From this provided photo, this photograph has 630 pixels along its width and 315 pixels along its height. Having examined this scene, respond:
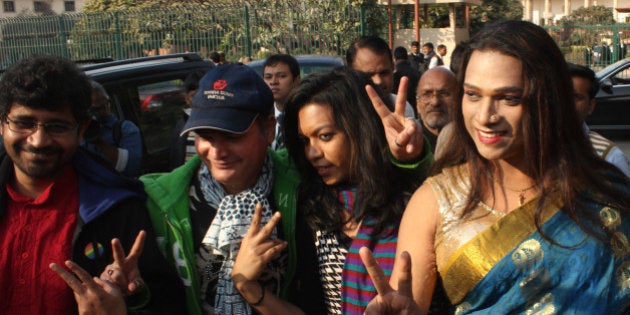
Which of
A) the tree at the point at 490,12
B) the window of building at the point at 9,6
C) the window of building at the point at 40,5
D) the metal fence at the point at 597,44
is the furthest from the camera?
the window of building at the point at 40,5

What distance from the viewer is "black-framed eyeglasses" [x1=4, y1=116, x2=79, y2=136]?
217 cm

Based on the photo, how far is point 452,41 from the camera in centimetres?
2738

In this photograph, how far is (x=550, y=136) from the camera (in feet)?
6.71

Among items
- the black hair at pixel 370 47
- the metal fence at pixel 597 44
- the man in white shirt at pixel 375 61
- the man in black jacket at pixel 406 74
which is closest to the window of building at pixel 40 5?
the metal fence at pixel 597 44

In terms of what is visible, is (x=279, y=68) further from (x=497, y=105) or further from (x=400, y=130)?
(x=497, y=105)

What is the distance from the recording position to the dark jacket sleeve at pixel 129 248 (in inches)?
86.0

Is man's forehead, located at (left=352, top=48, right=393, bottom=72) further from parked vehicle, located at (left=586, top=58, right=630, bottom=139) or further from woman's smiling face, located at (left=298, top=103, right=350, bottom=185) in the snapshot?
parked vehicle, located at (left=586, top=58, right=630, bottom=139)

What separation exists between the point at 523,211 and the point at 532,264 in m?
0.16

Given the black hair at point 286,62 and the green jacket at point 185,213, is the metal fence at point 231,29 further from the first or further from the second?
the green jacket at point 185,213

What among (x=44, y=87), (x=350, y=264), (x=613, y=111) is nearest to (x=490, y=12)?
(x=613, y=111)

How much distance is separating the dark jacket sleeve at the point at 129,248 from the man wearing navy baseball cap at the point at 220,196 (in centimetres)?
Answer: 5

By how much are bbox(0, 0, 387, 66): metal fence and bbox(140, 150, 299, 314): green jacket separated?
13.4 metres

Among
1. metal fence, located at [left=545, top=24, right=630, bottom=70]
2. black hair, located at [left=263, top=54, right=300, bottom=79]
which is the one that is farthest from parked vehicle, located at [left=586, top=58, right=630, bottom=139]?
metal fence, located at [left=545, top=24, right=630, bottom=70]

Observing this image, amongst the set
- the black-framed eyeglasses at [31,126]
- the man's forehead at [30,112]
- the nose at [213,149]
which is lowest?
the nose at [213,149]
